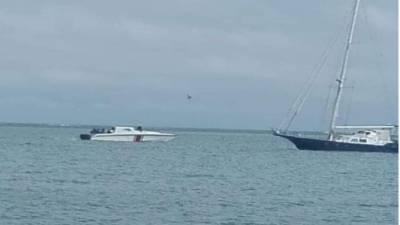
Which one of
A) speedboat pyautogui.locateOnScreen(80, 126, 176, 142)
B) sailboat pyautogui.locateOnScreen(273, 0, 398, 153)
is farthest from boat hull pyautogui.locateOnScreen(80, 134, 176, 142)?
sailboat pyautogui.locateOnScreen(273, 0, 398, 153)

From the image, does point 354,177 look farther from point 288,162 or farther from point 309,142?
point 309,142

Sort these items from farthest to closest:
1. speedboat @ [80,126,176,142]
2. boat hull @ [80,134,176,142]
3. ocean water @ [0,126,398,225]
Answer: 1. boat hull @ [80,134,176,142]
2. speedboat @ [80,126,176,142]
3. ocean water @ [0,126,398,225]

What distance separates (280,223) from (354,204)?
10.8 m

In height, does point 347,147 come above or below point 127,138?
below

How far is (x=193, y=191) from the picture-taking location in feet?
204

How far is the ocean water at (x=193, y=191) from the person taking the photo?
156 feet

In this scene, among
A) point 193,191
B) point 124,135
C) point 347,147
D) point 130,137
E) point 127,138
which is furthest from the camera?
point 130,137

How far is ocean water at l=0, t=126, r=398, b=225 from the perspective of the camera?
47562mm

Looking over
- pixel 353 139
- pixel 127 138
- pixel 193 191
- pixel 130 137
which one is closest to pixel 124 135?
pixel 127 138

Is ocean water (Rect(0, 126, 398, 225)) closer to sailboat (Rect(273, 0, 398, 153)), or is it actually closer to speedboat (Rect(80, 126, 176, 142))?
sailboat (Rect(273, 0, 398, 153))

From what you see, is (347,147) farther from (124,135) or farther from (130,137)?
(124,135)

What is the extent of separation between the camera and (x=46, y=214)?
46.8 meters

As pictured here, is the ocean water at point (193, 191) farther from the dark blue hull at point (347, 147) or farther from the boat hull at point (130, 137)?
the boat hull at point (130, 137)

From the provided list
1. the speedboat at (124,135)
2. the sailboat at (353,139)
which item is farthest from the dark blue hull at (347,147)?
the speedboat at (124,135)
